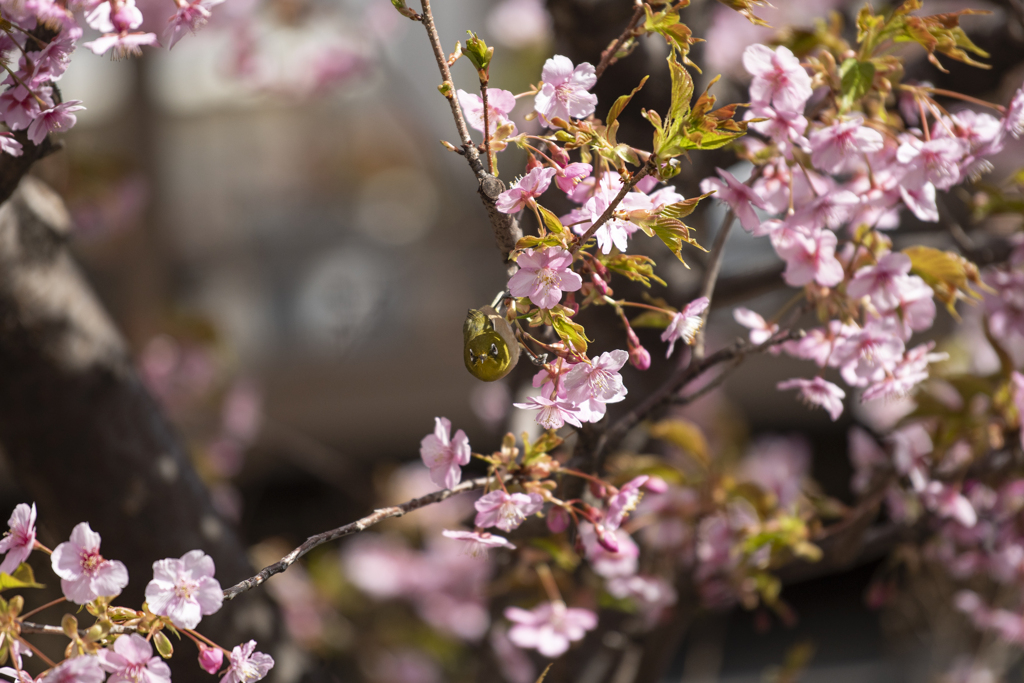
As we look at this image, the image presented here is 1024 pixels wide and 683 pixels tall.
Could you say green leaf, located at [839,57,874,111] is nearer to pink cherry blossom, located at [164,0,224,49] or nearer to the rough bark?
pink cherry blossom, located at [164,0,224,49]

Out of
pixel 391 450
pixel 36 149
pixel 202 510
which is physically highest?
pixel 36 149

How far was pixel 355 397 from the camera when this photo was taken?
3832mm

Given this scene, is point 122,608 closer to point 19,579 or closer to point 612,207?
point 19,579

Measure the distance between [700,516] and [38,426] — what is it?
70 cm

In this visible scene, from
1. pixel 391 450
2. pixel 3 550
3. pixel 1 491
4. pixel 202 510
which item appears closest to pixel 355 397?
pixel 391 450

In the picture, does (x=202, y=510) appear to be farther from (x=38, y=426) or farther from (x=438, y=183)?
(x=438, y=183)

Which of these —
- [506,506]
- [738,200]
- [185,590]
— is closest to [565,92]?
[738,200]

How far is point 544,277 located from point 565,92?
13 cm

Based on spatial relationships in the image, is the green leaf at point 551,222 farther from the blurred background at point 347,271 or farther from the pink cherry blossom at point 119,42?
the blurred background at point 347,271

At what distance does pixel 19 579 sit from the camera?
20.9 inches

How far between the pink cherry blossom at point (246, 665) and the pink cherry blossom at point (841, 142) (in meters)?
0.52

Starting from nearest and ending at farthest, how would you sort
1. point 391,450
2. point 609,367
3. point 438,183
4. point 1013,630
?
point 609,367 < point 1013,630 < point 391,450 < point 438,183

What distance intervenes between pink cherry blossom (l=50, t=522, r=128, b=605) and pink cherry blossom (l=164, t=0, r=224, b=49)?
319 mm

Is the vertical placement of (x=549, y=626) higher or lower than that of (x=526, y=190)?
lower
